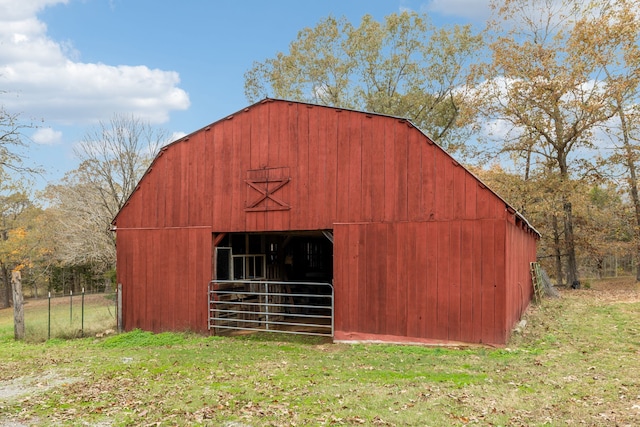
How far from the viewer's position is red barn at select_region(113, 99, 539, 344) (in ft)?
30.3

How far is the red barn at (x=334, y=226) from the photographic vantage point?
925 centimetres

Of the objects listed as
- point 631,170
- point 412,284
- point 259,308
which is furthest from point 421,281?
point 631,170

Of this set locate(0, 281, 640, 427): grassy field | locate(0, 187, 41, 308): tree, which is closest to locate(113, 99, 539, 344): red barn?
locate(0, 281, 640, 427): grassy field

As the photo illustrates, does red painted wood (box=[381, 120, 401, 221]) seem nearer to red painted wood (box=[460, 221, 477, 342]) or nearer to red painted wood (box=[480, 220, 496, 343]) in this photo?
red painted wood (box=[460, 221, 477, 342])

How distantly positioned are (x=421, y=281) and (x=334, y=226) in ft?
7.29

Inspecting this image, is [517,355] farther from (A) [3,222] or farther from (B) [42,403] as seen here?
(A) [3,222]

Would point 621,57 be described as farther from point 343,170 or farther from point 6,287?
point 6,287

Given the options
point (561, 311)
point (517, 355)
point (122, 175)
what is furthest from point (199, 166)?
point (122, 175)

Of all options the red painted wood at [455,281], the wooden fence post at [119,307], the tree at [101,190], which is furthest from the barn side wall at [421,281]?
the tree at [101,190]

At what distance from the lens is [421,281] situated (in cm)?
956

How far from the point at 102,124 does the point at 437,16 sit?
64.0 ft

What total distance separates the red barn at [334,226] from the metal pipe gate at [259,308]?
7cm

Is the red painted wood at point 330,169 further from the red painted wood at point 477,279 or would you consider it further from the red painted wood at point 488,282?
the red painted wood at point 488,282

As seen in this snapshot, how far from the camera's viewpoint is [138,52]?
59.1ft
